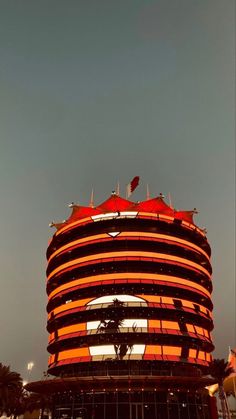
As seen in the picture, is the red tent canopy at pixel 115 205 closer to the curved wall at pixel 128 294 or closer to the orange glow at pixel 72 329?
the curved wall at pixel 128 294

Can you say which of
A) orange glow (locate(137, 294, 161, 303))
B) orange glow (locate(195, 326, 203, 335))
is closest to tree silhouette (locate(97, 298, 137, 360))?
orange glow (locate(137, 294, 161, 303))

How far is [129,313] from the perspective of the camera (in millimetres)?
50500

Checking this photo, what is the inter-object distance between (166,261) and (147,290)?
5.69m

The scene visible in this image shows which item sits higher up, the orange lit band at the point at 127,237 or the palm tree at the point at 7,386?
the orange lit band at the point at 127,237

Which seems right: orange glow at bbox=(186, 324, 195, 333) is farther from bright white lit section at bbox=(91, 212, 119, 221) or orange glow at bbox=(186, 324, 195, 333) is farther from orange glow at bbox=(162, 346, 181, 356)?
bright white lit section at bbox=(91, 212, 119, 221)

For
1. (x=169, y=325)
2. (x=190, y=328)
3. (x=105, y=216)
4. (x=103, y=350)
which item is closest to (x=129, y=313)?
(x=169, y=325)

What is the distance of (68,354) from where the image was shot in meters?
50.3

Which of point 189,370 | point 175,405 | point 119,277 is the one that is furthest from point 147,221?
point 175,405

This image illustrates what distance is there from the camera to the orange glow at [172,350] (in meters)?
48.1

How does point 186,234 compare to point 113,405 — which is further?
point 186,234

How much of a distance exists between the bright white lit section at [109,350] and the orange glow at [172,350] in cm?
325

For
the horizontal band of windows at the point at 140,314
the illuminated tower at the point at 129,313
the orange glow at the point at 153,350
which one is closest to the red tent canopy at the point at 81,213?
the illuminated tower at the point at 129,313

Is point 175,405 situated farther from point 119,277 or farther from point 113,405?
point 119,277

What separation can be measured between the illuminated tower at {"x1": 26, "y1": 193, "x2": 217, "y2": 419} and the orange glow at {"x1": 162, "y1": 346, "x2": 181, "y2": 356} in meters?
0.14
